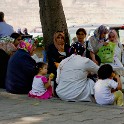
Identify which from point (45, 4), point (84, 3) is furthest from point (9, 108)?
point (84, 3)

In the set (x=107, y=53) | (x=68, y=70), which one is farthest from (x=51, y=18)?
(x=68, y=70)

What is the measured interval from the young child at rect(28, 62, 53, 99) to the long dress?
0.31m

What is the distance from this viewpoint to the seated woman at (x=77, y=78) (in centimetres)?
831

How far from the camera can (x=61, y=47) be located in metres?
9.78

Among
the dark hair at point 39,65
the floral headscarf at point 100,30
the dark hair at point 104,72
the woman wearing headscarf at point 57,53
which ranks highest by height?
the floral headscarf at point 100,30

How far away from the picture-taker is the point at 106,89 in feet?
26.3

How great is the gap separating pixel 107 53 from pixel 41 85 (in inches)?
85.7

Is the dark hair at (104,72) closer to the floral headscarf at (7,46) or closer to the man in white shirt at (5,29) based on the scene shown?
the floral headscarf at (7,46)

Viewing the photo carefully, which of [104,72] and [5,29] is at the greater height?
[5,29]

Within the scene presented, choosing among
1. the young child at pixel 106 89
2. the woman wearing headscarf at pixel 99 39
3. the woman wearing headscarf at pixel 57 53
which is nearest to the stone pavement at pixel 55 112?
the young child at pixel 106 89

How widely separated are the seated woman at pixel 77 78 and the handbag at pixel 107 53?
5.98ft

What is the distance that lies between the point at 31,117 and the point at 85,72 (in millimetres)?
1744

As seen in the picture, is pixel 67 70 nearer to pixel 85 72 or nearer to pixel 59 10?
pixel 85 72

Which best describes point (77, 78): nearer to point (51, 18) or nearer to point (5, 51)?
point (5, 51)
